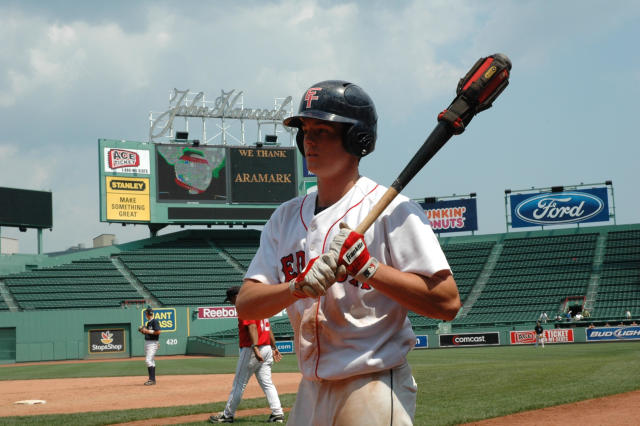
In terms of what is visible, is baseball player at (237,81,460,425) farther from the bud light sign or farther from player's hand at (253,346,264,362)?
the bud light sign

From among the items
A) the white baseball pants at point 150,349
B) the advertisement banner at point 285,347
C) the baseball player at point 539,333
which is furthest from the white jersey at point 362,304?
the advertisement banner at point 285,347

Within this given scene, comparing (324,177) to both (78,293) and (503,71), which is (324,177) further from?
(78,293)

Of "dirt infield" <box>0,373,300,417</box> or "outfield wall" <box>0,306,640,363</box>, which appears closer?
"dirt infield" <box>0,373,300,417</box>

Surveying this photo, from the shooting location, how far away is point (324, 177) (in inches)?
126

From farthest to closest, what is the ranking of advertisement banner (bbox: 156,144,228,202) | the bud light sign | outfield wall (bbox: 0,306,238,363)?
the bud light sign → advertisement banner (bbox: 156,144,228,202) → outfield wall (bbox: 0,306,238,363)

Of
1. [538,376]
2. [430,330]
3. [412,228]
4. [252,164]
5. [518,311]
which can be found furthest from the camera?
[252,164]

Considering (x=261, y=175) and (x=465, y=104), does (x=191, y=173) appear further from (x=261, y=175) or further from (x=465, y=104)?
(x=465, y=104)

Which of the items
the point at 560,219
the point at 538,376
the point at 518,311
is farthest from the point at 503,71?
the point at 560,219

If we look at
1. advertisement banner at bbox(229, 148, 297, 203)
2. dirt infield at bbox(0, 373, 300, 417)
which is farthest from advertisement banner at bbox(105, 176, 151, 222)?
dirt infield at bbox(0, 373, 300, 417)

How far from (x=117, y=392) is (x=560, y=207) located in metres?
37.5

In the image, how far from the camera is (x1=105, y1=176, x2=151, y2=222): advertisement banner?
43.5 meters

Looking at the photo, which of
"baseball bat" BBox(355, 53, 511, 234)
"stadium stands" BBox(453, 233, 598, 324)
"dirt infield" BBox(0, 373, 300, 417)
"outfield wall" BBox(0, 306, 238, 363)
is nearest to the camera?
"baseball bat" BBox(355, 53, 511, 234)

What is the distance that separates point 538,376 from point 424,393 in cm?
340

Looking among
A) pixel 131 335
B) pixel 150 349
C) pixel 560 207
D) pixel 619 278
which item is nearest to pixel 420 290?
pixel 150 349
